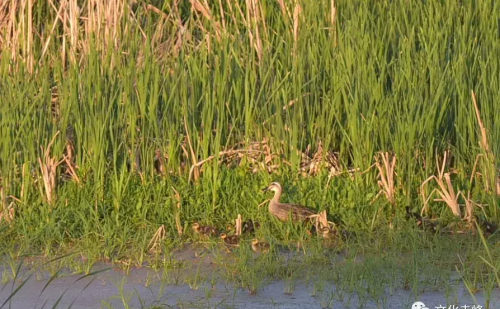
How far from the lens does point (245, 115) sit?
5859 millimetres

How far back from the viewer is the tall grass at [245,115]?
5461 millimetres

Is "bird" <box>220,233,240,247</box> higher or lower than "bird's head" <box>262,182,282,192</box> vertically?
lower

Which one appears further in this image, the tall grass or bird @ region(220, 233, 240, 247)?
the tall grass

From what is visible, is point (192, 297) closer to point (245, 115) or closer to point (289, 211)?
point (289, 211)

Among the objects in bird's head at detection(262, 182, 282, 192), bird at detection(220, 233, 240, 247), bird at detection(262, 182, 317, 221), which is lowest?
bird at detection(220, 233, 240, 247)

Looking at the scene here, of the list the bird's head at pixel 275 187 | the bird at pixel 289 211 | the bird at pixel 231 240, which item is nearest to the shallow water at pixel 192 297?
the bird at pixel 231 240

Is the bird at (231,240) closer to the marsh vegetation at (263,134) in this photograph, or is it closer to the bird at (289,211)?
the marsh vegetation at (263,134)

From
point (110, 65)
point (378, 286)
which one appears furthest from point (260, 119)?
point (378, 286)

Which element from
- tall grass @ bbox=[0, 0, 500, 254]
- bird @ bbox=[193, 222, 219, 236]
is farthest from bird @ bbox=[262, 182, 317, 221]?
bird @ bbox=[193, 222, 219, 236]

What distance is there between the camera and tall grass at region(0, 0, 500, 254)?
17.9ft

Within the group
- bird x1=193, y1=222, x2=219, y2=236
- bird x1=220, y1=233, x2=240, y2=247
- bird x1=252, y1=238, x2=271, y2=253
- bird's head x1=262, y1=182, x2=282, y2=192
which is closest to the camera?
bird x1=252, y1=238, x2=271, y2=253

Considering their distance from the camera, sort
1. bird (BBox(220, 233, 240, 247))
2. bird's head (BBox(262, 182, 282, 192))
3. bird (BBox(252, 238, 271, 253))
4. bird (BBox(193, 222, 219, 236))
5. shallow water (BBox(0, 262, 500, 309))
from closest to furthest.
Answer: shallow water (BBox(0, 262, 500, 309))
bird (BBox(252, 238, 271, 253))
bird (BBox(220, 233, 240, 247))
bird (BBox(193, 222, 219, 236))
bird's head (BBox(262, 182, 282, 192))

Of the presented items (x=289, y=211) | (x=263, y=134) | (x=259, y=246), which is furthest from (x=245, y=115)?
(x=259, y=246)

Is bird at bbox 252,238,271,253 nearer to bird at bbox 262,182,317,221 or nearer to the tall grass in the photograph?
bird at bbox 262,182,317,221
